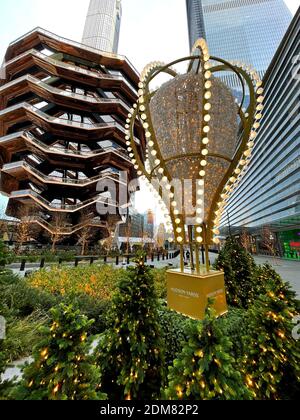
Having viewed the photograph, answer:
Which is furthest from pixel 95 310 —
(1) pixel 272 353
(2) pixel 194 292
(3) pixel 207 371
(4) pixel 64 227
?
(4) pixel 64 227

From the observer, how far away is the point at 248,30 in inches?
3041

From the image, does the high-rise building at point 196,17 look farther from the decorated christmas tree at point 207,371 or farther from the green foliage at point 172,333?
the decorated christmas tree at point 207,371

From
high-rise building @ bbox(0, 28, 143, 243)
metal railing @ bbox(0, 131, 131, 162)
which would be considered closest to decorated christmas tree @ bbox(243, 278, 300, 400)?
high-rise building @ bbox(0, 28, 143, 243)

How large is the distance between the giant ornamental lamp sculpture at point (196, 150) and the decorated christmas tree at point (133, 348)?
995 millimetres

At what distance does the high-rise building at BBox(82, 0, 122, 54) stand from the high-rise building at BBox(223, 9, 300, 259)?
81.0 metres

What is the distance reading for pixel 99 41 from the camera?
287 ft

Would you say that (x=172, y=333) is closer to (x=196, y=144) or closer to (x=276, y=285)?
(x=276, y=285)

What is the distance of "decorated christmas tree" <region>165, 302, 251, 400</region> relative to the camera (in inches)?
59.1

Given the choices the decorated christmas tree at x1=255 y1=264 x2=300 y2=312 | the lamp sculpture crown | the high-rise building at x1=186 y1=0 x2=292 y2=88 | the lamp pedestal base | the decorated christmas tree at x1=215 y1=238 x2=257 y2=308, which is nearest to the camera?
the decorated christmas tree at x1=255 y1=264 x2=300 y2=312

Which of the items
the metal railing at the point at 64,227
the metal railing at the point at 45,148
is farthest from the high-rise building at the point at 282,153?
→ the metal railing at the point at 64,227

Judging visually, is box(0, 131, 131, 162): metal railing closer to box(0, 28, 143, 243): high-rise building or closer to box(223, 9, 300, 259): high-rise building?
box(0, 28, 143, 243): high-rise building

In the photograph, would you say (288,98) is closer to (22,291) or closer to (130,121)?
(130,121)

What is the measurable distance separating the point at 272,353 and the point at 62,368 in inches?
82.4
